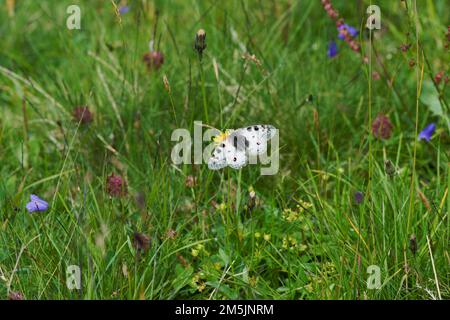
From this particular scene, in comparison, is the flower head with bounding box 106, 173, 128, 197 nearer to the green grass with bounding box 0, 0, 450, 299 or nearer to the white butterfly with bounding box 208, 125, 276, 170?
the green grass with bounding box 0, 0, 450, 299

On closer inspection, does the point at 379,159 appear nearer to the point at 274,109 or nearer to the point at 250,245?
the point at 274,109

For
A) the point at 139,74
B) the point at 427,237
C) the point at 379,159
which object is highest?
the point at 139,74

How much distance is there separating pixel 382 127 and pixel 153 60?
80 centimetres

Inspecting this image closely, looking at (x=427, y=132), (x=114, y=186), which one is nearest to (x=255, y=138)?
(x=114, y=186)

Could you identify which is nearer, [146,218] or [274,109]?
[146,218]

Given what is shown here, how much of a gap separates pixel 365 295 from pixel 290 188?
0.63 metres

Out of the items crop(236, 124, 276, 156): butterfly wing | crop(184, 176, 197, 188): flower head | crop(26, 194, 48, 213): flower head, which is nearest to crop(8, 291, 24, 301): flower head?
crop(26, 194, 48, 213): flower head

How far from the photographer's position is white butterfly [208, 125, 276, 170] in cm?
221

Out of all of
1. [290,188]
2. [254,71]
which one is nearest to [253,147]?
[290,188]

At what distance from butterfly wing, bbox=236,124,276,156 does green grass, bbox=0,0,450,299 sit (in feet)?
0.20

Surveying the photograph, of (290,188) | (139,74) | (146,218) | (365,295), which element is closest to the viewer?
(365,295)

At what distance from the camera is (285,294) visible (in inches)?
78.0

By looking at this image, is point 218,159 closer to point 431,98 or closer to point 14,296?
point 14,296

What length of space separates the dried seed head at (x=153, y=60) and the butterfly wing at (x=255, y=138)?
608 mm
